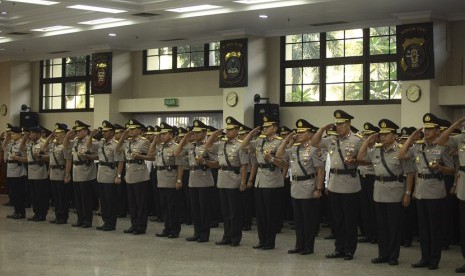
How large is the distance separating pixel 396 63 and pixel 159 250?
20.2 feet

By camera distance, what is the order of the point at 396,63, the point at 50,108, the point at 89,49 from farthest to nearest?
the point at 50,108 → the point at 89,49 → the point at 396,63

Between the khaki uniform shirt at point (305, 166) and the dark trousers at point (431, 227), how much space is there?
4.52ft

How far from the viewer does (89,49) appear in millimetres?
18781

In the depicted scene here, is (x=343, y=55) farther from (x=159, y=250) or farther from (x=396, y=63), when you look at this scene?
(x=159, y=250)

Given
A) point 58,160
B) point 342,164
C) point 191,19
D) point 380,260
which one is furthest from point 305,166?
point 191,19

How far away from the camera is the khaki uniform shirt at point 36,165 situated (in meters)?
13.1

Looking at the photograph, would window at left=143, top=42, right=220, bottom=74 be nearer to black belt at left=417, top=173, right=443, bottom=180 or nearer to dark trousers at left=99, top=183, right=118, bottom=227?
dark trousers at left=99, top=183, right=118, bottom=227

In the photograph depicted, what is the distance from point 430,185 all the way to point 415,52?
4.96 m

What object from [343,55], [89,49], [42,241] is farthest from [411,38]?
[89,49]

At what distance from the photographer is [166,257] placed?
9.33m

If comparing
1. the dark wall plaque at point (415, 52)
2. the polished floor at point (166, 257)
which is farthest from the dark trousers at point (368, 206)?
the dark wall plaque at point (415, 52)

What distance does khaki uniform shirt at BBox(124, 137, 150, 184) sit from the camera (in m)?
11.4

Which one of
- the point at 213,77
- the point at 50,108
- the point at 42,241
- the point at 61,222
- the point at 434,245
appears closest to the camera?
the point at 434,245

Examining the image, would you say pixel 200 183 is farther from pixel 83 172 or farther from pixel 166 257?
pixel 83 172
